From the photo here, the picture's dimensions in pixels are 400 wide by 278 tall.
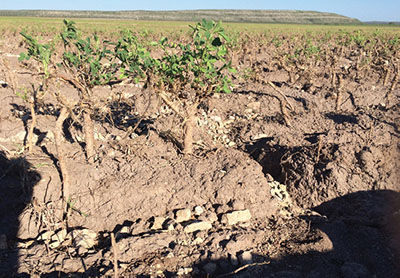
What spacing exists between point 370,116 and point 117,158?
4.78m

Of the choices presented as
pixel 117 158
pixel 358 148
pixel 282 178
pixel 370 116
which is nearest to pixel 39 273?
pixel 117 158

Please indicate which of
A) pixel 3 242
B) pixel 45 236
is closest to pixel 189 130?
pixel 45 236

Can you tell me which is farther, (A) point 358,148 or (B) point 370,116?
(B) point 370,116

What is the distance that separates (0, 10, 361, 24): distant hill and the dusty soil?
8845 cm

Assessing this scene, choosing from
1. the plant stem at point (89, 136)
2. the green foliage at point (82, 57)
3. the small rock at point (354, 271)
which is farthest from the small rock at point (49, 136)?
the small rock at point (354, 271)

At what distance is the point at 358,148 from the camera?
4402 mm

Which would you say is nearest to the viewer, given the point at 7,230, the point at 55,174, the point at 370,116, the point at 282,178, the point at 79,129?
the point at 7,230

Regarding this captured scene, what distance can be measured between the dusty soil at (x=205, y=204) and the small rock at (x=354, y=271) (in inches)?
0.4

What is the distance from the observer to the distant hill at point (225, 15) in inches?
3501

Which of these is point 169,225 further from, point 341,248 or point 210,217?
point 341,248

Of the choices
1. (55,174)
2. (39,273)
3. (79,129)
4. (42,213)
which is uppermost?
(79,129)

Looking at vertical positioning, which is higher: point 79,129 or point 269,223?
point 79,129

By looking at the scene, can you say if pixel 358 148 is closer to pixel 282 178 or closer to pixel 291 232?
pixel 282 178

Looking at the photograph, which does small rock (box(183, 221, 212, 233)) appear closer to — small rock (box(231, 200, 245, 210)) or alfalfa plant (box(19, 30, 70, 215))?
small rock (box(231, 200, 245, 210))
